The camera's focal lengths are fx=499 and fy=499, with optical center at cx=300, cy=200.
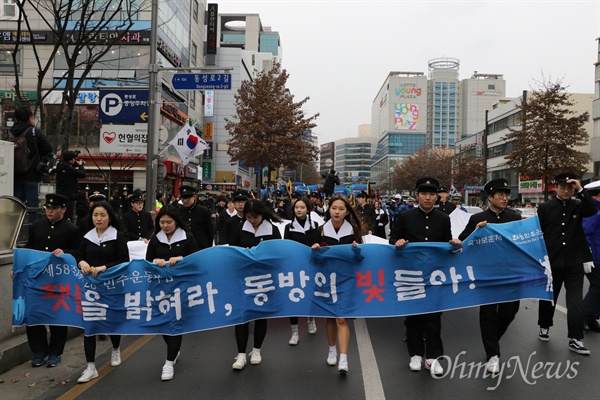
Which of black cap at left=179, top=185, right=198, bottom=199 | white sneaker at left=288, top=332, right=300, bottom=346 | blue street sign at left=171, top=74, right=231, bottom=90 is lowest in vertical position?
white sneaker at left=288, top=332, right=300, bottom=346

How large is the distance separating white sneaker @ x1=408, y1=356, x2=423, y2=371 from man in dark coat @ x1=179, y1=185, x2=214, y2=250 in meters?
3.77

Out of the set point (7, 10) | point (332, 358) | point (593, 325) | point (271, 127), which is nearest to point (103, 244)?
point (332, 358)

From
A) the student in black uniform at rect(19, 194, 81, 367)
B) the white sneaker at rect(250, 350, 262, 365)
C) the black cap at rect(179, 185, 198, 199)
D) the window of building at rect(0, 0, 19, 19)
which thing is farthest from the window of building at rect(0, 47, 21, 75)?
the white sneaker at rect(250, 350, 262, 365)

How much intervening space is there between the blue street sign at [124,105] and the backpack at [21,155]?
6.18 meters

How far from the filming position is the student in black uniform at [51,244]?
18.2 ft

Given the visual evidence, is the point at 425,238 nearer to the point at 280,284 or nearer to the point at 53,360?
the point at 280,284

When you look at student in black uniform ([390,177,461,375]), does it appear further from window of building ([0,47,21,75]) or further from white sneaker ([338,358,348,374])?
window of building ([0,47,21,75])

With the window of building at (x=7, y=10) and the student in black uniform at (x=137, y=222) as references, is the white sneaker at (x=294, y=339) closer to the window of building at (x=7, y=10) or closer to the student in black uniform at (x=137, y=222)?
the student in black uniform at (x=137, y=222)

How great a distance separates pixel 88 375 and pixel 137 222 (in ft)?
14.7

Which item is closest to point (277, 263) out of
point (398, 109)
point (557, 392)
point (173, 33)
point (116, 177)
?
point (557, 392)

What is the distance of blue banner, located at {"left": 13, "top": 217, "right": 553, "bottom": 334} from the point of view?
17.3ft

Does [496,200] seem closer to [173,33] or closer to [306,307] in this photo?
[306,307]

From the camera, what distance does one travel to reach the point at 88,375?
501 centimetres

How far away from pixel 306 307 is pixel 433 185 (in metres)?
1.90
